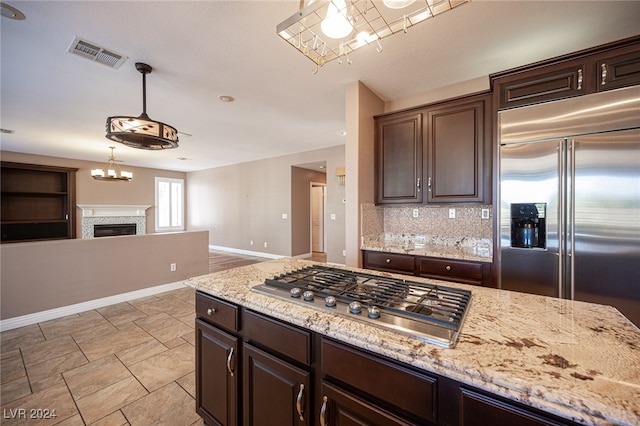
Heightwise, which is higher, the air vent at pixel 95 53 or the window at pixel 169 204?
the air vent at pixel 95 53

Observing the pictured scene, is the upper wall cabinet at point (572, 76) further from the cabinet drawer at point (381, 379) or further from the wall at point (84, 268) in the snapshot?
the wall at point (84, 268)

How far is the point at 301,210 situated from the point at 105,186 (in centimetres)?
562

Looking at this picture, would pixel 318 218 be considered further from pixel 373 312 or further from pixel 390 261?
pixel 373 312

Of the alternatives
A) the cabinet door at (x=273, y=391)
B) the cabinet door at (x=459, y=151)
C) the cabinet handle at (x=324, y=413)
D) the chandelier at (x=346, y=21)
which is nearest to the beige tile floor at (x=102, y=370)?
the cabinet door at (x=273, y=391)

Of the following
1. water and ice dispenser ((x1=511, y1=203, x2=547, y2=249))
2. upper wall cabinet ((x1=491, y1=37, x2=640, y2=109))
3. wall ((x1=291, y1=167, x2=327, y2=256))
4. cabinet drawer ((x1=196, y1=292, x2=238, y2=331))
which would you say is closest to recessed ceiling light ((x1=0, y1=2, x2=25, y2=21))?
cabinet drawer ((x1=196, y1=292, x2=238, y2=331))

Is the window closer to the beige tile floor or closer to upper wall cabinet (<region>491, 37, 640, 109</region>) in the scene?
the beige tile floor

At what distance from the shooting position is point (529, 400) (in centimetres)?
57

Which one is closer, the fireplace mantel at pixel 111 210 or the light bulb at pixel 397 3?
the light bulb at pixel 397 3

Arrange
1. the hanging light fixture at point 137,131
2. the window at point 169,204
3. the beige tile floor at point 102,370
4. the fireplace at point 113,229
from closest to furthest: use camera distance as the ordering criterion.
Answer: the beige tile floor at point 102,370
the hanging light fixture at point 137,131
the fireplace at point 113,229
the window at point 169,204

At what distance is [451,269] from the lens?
237 cm

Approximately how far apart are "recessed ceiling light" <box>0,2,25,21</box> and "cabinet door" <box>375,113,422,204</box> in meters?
3.08

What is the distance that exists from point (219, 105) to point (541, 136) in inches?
137

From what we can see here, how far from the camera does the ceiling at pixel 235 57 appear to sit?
1.81 m

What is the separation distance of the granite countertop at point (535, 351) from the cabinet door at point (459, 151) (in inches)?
64.5
